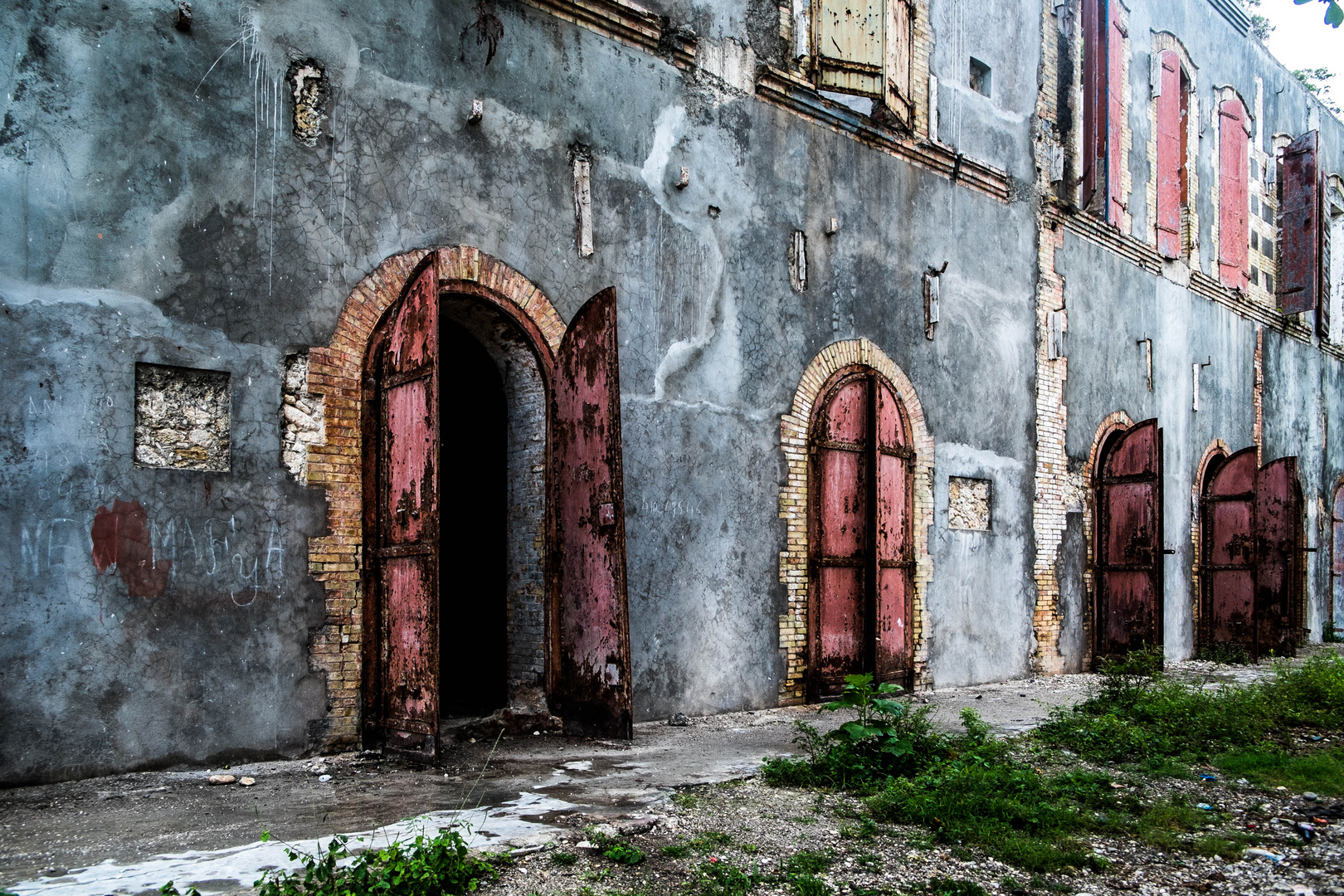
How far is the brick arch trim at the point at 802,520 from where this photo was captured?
800 cm

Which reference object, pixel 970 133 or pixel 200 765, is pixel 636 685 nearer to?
pixel 200 765

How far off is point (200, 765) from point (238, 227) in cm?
292

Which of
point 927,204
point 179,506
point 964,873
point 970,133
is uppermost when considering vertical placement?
point 970,133

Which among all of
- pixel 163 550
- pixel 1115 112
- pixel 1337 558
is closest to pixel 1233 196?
pixel 1115 112

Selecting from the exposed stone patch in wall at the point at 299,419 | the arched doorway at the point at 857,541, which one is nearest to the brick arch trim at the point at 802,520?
the arched doorway at the point at 857,541

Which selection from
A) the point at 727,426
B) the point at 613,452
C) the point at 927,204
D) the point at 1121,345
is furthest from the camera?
the point at 1121,345

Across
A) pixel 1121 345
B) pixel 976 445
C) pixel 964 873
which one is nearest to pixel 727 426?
pixel 976 445

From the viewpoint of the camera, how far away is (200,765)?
5.02m

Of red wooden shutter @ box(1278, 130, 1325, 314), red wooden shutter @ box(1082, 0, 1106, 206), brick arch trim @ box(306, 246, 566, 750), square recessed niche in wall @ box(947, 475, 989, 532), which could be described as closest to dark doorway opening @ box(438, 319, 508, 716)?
brick arch trim @ box(306, 246, 566, 750)

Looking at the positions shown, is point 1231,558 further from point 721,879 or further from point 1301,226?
point 721,879

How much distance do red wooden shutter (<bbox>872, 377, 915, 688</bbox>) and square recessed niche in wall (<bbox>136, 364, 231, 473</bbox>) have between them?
546cm

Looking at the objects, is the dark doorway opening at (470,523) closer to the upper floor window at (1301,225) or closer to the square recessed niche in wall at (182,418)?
the square recessed niche in wall at (182,418)

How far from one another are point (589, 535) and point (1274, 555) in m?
10.8

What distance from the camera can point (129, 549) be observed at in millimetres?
4910
